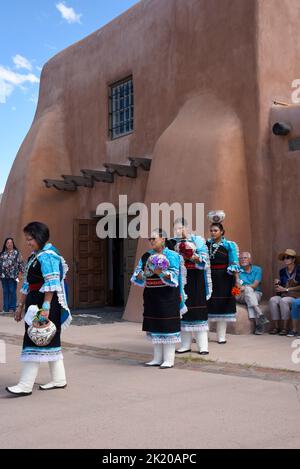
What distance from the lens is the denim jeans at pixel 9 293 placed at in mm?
12359

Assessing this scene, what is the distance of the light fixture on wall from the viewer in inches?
373

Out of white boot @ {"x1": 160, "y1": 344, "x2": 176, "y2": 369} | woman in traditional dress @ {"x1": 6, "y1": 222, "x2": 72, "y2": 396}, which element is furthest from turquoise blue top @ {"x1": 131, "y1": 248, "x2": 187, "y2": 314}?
woman in traditional dress @ {"x1": 6, "y1": 222, "x2": 72, "y2": 396}

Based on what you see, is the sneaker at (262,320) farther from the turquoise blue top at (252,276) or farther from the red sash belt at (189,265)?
the red sash belt at (189,265)

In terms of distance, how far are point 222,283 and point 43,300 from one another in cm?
350

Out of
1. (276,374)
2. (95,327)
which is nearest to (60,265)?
(276,374)

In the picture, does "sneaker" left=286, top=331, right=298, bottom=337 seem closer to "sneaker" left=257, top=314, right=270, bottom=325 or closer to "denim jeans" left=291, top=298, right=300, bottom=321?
"denim jeans" left=291, top=298, right=300, bottom=321

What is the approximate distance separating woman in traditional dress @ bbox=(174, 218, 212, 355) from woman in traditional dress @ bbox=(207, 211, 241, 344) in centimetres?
68

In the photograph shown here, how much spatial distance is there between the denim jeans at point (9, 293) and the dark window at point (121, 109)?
402cm

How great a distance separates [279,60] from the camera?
10211 mm

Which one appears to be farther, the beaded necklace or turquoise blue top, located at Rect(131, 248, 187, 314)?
the beaded necklace

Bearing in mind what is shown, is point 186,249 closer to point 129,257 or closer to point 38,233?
point 38,233

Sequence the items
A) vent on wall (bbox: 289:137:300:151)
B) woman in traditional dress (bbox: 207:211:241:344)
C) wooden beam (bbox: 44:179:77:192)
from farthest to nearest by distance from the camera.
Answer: wooden beam (bbox: 44:179:77:192) → vent on wall (bbox: 289:137:300:151) → woman in traditional dress (bbox: 207:211:241:344)

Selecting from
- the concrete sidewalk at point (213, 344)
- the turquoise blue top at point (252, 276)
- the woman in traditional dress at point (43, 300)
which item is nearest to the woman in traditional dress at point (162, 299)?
the concrete sidewalk at point (213, 344)

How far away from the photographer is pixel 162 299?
6.43m
